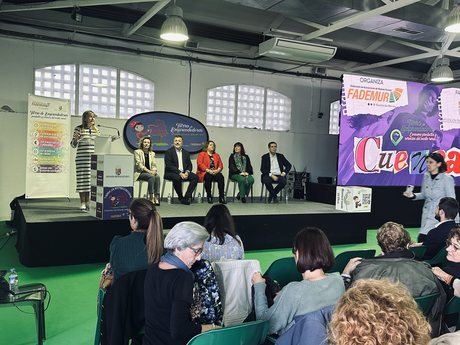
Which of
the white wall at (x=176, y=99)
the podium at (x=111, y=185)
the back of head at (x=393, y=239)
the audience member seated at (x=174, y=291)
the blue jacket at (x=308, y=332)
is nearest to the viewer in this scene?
the blue jacket at (x=308, y=332)

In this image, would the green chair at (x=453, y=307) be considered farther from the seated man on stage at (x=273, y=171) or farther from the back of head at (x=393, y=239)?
the seated man on stage at (x=273, y=171)

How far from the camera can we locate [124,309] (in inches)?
75.8

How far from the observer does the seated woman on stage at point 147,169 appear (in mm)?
6215

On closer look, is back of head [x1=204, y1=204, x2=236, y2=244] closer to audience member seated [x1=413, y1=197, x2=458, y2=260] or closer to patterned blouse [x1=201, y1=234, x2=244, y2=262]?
patterned blouse [x1=201, y1=234, x2=244, y2=262]

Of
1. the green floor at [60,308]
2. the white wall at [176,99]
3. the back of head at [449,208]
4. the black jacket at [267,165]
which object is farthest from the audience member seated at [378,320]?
the white wall at [176,99]

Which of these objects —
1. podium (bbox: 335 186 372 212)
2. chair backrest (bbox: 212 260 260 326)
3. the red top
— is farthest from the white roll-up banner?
chair backrest (bbox: 212 260 260 326)

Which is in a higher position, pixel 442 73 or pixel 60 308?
pixel 442 73

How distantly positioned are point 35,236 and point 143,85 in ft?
14.2

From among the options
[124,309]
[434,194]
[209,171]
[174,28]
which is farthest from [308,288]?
[209,171]

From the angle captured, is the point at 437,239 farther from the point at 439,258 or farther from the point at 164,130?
the point at 164,130

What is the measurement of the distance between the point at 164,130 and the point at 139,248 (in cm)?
574

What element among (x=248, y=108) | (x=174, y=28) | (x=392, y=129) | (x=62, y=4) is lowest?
(x=392, y=129)

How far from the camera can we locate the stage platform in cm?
437

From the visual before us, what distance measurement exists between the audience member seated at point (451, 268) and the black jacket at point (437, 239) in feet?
2.25
